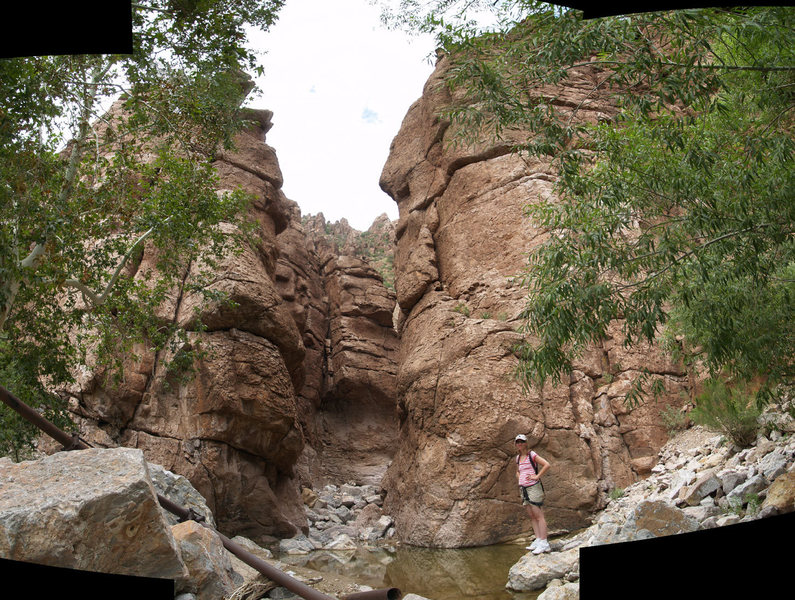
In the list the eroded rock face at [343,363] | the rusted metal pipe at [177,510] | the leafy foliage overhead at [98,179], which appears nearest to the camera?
the rusted metal pipe at [177,510]

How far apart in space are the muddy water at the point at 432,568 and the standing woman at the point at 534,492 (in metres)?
0.75

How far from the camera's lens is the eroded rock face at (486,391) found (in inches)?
461

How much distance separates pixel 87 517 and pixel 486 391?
30.9 ft

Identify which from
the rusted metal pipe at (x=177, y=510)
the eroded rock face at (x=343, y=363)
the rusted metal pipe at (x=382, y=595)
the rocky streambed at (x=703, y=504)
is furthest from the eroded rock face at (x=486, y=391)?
the rusted metal pipe at (x=382, y=595)

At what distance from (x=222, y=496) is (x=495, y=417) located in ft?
21.0

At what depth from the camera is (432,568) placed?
993cm

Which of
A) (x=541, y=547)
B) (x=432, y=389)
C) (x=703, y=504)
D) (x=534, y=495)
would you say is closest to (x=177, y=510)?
(x=541, y=547)

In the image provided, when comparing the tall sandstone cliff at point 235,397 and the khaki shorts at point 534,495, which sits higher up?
the tall sandstone cliff at point 235,397

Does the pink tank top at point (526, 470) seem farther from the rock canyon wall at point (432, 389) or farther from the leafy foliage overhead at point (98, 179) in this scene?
the leafy foliage overhead at point (98, 179)

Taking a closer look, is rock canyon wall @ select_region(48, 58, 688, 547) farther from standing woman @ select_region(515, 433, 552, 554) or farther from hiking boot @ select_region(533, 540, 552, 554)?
hiking boot @ select_region(533, 540, 552, 554)

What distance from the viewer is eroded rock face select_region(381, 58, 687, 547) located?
11711mm

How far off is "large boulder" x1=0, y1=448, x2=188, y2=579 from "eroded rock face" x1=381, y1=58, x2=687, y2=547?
8045mm

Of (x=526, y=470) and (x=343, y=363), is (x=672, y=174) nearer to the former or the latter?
(x=526, y=470)

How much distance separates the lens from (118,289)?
408 inches
